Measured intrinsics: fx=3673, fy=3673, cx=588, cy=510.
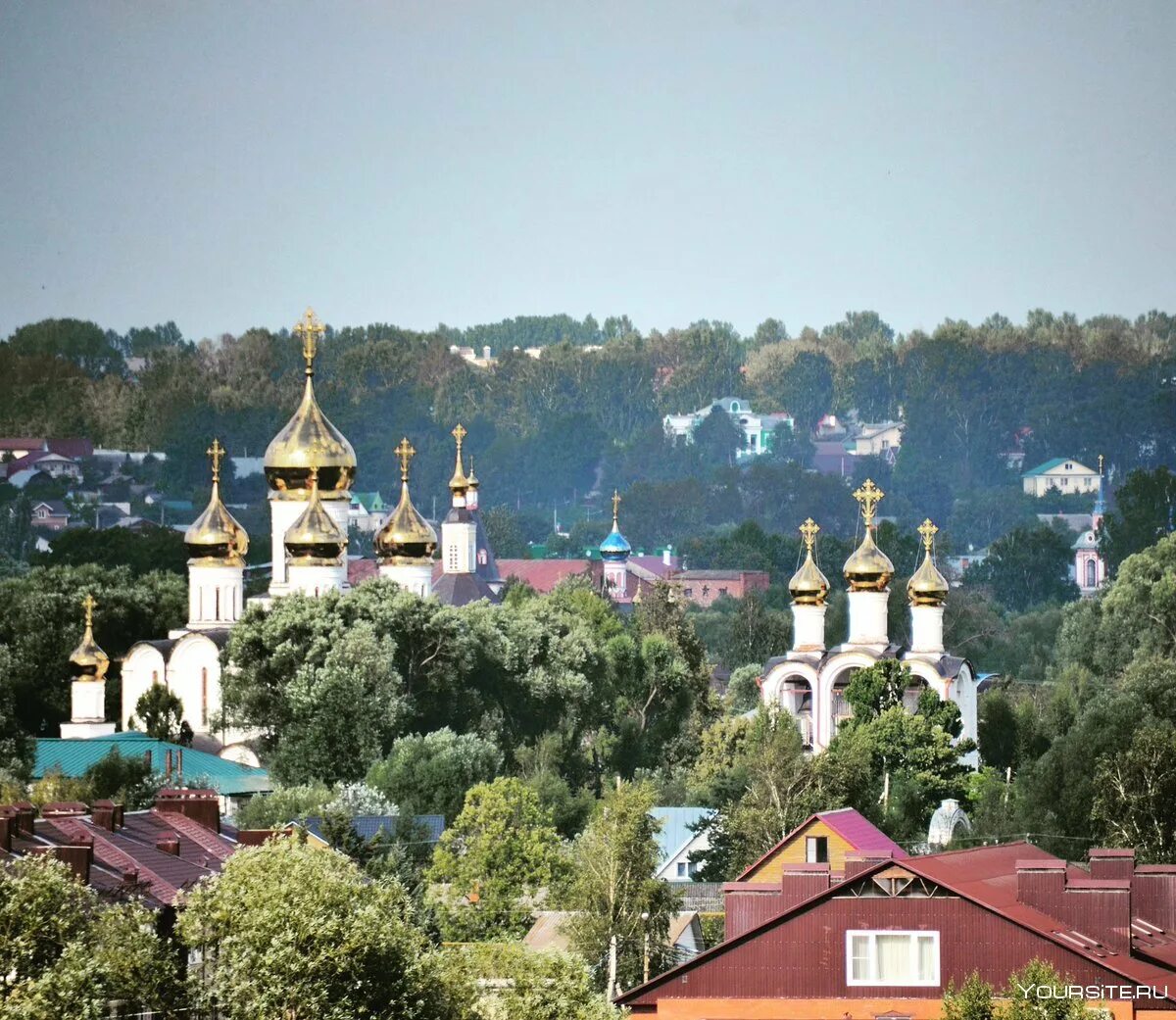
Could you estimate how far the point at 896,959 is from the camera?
24578mm

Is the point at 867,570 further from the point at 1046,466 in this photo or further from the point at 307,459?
the point at 1046,466

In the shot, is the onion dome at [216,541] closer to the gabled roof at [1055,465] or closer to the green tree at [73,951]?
the green tree at [73,951]

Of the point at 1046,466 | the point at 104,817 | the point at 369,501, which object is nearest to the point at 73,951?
the point at 104,817

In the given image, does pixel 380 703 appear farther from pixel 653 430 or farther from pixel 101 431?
pixel 653 430

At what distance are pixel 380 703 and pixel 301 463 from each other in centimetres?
802

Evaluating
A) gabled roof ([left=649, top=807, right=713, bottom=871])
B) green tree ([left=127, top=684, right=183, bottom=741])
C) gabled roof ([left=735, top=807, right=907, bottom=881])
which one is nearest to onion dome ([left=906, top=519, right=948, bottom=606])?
gabled roof ([left=649, top=807, right=713, bottom=871])

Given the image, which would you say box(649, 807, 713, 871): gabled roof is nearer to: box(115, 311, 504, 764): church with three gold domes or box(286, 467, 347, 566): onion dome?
box(115, 311, 504, 764): church with three gold domes

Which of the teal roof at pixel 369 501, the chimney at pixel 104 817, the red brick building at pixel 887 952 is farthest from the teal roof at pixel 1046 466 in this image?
the red brick building at pixel 887 952

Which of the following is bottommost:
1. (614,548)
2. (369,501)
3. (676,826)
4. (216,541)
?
(676,826)

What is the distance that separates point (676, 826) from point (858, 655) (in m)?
8.61

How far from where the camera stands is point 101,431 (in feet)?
459

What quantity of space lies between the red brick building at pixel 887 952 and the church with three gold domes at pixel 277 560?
25759mm

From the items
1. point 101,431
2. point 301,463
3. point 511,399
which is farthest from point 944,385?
point 301,463

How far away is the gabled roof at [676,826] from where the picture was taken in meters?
44.4
